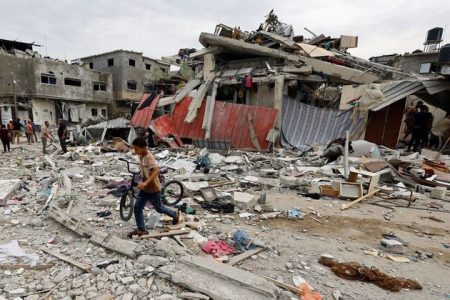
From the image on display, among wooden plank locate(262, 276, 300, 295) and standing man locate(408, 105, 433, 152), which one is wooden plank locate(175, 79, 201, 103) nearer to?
standing man locate(408, 105, 433, 152)

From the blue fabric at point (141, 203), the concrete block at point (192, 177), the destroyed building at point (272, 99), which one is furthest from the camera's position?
the destroyed building at point (272, 99)

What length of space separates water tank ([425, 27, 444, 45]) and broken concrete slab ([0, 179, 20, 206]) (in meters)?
25.6

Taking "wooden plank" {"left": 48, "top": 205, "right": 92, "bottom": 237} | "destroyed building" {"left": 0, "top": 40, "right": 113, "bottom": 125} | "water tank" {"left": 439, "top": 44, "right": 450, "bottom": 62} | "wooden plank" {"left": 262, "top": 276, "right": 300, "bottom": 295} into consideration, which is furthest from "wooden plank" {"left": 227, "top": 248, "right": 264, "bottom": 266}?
"destroyed building" {"left": 0, "top": 40, "right": 113, "bottom": 125}

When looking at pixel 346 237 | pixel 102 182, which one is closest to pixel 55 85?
pixel 102 182

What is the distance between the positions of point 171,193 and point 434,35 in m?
23.4

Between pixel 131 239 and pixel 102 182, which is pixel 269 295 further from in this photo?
pixel 102 182

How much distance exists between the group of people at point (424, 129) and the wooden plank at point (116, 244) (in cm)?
1010

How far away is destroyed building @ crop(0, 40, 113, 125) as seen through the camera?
21.4 meters

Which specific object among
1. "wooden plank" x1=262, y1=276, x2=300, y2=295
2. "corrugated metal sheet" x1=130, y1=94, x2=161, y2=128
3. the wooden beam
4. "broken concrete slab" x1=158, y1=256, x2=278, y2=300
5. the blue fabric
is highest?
the wooden beam

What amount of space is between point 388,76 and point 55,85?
25.3 metres

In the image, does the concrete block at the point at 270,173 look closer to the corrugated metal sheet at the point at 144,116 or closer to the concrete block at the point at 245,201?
the concrete block at the point at 245,201

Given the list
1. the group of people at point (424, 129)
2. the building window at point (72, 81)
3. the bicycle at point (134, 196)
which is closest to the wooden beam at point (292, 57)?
the group of people at point (424, 129)

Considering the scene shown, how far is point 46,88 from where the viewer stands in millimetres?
22984

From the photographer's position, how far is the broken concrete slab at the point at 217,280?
98.3 inches
